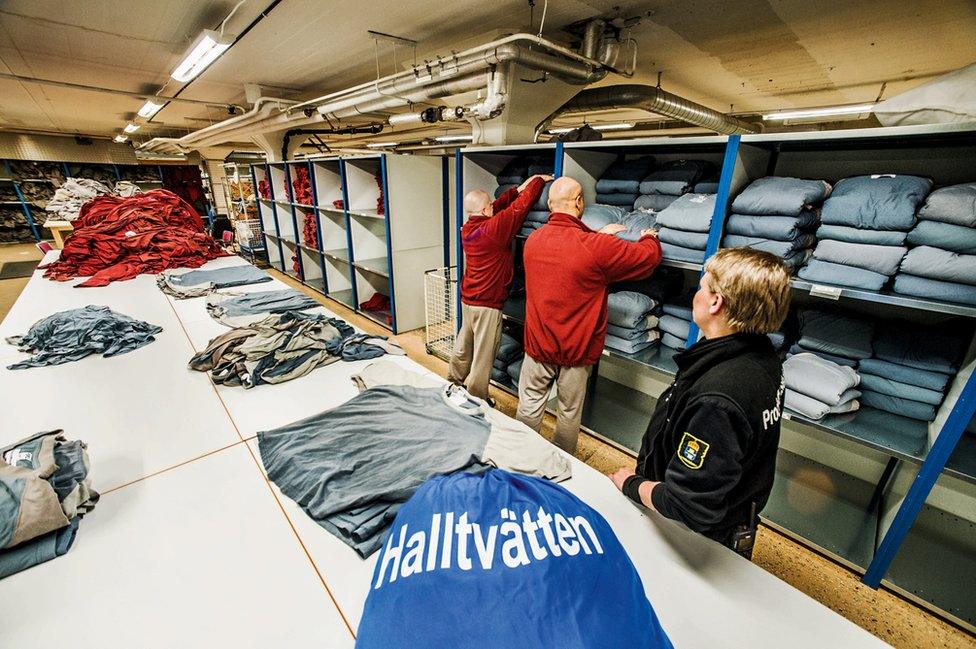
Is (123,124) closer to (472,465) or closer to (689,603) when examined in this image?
(472,465)

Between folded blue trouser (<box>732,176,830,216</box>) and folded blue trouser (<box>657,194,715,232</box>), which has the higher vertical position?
folded blue trouser (<box>732,176,830,216</box>)

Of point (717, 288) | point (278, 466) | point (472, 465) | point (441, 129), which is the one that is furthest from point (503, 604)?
point (441, 129)

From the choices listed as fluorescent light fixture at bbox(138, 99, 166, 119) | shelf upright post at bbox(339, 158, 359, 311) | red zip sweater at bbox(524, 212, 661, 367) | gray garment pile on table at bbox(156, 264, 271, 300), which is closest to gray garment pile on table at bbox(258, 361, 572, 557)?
red zip sweater at bbox(524, 212, 661, 367)

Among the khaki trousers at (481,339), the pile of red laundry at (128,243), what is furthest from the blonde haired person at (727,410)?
the pile of red laundry at (128,243)

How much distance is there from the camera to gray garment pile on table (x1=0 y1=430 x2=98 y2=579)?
1.08 meters

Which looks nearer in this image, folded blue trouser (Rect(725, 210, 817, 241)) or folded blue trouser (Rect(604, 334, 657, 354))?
folded blue trouser (Rect(725, 210, 817, 241))

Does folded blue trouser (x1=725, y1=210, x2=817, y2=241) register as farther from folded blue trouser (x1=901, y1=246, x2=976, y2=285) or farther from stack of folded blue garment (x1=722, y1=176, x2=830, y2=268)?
folded blue trouser (x1=901, y1=246, x2=976, y2=285)

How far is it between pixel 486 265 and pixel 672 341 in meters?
1.48

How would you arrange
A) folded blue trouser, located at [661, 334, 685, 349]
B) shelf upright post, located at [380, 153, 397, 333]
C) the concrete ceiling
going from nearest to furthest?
folded blue trouser, located at [661, 334, 685, 349]
the concrete ceiling
shelf upright post, located at [380, 153, 397, 333]

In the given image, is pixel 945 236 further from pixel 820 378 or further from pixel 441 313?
pixel 441 313

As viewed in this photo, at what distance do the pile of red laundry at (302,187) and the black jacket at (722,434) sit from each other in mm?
6286

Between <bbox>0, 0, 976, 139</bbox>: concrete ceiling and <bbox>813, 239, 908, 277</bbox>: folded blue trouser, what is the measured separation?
252 cm

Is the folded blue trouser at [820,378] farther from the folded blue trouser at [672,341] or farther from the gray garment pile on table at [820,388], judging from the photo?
the folded blue trouser at [672,341]

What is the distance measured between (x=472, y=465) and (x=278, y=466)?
73 centimetres
